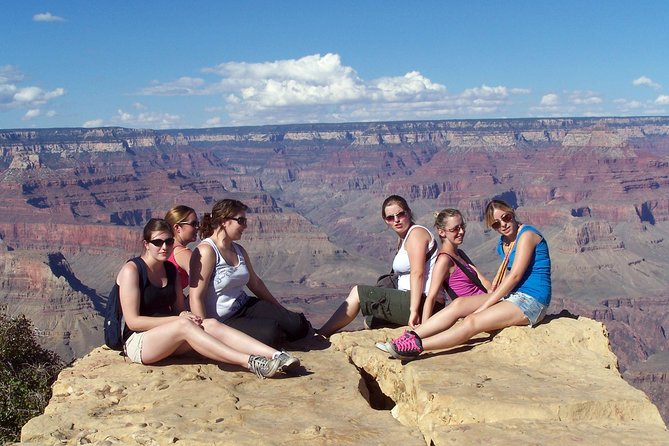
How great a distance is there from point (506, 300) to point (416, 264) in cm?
114

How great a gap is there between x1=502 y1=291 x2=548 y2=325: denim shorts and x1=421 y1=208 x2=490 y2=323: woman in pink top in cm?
63

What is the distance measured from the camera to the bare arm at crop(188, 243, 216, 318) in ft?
26.2

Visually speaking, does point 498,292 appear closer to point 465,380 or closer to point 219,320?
point 465,380

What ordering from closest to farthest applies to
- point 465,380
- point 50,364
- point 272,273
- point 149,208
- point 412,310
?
point 465,380, point 412,310, point 50,364, point 272,273, point 149,208

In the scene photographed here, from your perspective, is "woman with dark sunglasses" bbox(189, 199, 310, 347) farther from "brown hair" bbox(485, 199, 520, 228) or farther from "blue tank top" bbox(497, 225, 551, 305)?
"blue tank top" bbox(497, 225, 551, 305)

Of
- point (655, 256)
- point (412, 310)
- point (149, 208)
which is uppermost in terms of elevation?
point (412, 310)

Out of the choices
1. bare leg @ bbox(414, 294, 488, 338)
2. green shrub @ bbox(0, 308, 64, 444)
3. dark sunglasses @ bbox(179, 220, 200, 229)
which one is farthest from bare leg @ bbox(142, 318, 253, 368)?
bare leg @ bbox(414, 294, 488, 338)

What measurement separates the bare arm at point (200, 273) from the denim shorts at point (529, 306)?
3395 mm

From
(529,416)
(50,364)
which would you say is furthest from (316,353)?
(50,364)

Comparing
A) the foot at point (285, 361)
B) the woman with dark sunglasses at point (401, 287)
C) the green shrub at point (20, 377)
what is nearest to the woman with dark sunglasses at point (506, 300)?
the woman with dark sunglasses at point (401, 287)

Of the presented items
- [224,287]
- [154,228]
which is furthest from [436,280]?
[154,228]

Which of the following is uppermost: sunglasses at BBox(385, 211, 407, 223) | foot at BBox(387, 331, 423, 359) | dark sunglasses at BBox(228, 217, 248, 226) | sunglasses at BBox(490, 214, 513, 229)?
dark sunglasses at BBox(228, 217, 248, 226)

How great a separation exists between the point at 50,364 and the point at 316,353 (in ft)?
27.4

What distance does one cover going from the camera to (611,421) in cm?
629
